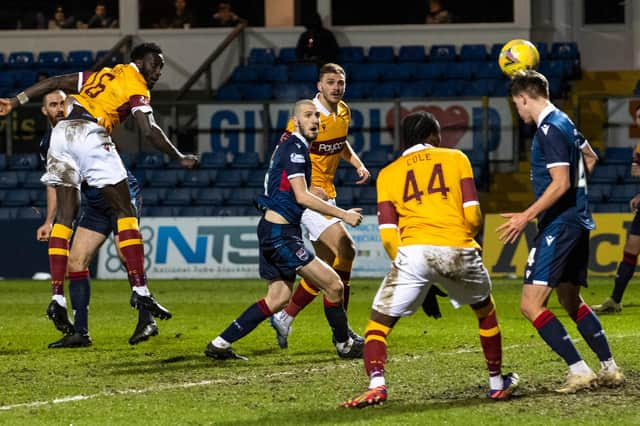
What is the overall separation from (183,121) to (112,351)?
41.2 feet

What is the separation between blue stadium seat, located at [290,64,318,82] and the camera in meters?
24.0

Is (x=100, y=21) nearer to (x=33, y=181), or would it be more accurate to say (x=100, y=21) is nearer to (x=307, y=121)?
(x=33, y=181)

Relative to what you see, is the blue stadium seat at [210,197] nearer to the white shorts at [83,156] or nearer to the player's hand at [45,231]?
the player's hand at [45,231]

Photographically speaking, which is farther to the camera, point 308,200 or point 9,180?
point 9,180

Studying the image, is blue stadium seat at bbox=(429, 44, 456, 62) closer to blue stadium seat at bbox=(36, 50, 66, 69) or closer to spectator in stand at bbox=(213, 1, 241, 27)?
spectator in stand at bbox=(213, 1, 241, 27)

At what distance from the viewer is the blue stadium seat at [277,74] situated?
24203mm

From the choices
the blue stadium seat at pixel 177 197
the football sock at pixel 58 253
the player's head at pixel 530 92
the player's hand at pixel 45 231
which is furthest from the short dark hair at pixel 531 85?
the blue stadium seat at pixel 177 197

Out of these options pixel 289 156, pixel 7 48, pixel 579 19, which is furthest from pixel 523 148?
pixel 289 156

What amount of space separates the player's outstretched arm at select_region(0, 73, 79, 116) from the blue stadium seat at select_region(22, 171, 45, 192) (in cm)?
1223

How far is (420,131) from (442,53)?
57.5 ft

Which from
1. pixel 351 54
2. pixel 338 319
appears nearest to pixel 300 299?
pixel 338 319

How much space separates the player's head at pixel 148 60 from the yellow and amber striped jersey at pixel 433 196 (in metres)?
3.65

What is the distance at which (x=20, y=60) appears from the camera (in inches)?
1029

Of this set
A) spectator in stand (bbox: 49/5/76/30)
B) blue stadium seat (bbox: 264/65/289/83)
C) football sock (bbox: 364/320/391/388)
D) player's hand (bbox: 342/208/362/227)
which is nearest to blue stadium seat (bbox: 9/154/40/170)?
blue stadium seat (bbox: 264/65/289/83)
